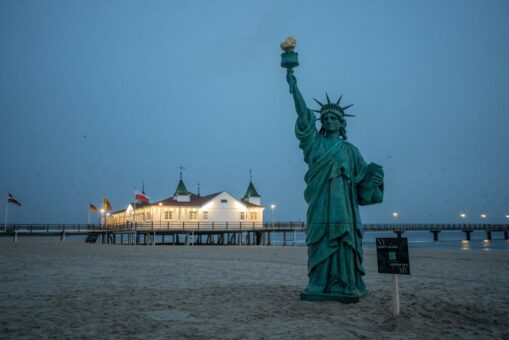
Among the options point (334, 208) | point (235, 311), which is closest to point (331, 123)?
point (334, 208)

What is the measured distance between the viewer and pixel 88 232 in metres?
49.3

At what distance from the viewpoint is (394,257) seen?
612 cm

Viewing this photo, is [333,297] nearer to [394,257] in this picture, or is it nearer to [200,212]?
[394,257]

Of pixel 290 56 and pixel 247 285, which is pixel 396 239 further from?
pixel 247 285

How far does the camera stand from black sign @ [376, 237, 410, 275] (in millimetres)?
6000

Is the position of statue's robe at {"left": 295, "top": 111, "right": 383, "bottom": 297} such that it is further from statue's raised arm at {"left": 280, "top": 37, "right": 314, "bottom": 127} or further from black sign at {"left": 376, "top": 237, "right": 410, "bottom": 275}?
black sign at {"left": 376, "top": 237, "right": 410, "bottom": 275}

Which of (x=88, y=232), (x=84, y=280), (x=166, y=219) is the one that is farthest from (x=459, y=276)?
(x=88, y=232)

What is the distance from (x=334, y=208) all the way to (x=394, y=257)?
1508 mm

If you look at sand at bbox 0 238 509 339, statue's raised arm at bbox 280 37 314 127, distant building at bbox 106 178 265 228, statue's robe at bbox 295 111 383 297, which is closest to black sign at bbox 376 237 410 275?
sand at bbox 0 238 509 339

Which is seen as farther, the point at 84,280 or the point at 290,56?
the point at 84,280

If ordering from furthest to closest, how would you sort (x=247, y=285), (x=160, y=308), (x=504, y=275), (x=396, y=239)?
(x=504, y=275) → (x=247, y=285) → (x=160, y=308) → (x=396, y=239)

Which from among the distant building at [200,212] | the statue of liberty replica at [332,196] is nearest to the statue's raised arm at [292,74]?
the statue of liberty replica at [332,196]

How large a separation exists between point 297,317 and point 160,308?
8.48ft

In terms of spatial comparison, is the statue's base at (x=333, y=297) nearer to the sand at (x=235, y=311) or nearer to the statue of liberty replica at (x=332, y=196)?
the statue of liberty replica at (x=332, y=196)
